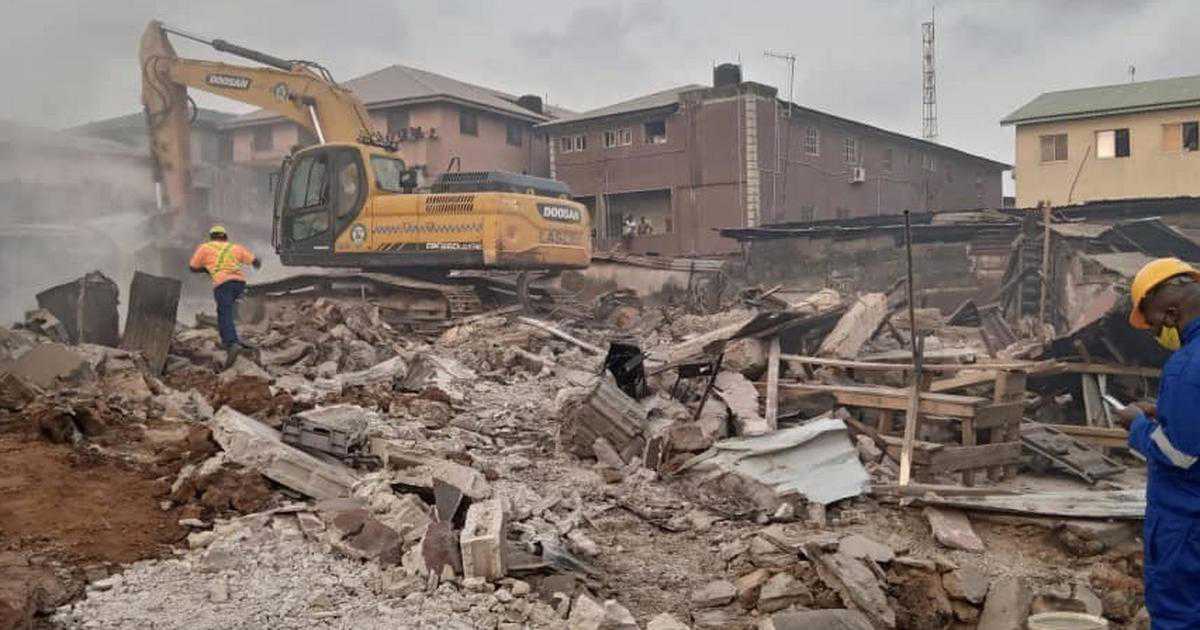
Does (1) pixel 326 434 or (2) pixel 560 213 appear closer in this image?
(1) pixel 326 434

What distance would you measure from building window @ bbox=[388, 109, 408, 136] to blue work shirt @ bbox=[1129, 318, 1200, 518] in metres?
29.7

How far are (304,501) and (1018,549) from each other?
4.69 m

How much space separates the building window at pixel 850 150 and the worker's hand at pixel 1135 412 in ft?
104

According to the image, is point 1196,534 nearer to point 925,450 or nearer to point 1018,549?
point 1018,549

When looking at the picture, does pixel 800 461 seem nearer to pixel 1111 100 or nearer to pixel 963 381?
pixel 963 381

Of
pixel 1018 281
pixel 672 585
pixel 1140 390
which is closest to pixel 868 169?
pixel 1018 281

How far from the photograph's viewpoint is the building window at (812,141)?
104 feet

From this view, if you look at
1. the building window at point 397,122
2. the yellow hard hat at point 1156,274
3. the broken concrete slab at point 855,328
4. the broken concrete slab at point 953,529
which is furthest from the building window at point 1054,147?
the yellow hard hat at point 1156,274

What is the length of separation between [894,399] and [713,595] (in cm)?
387

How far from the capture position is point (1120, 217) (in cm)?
1928

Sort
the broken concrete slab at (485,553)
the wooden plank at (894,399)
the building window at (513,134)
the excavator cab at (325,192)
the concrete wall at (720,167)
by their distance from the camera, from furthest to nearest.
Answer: the building window at (513,134) → the concrete wall at (720,167) → the excavator cab at (325,192) → the wooden plank at (894,399) → the broken concrete slab at (485,553)

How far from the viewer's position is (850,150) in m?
34.4

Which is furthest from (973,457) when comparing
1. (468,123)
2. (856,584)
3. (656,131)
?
(468,123)

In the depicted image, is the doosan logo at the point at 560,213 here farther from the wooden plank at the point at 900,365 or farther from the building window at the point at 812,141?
the building window at the point at 812,141
